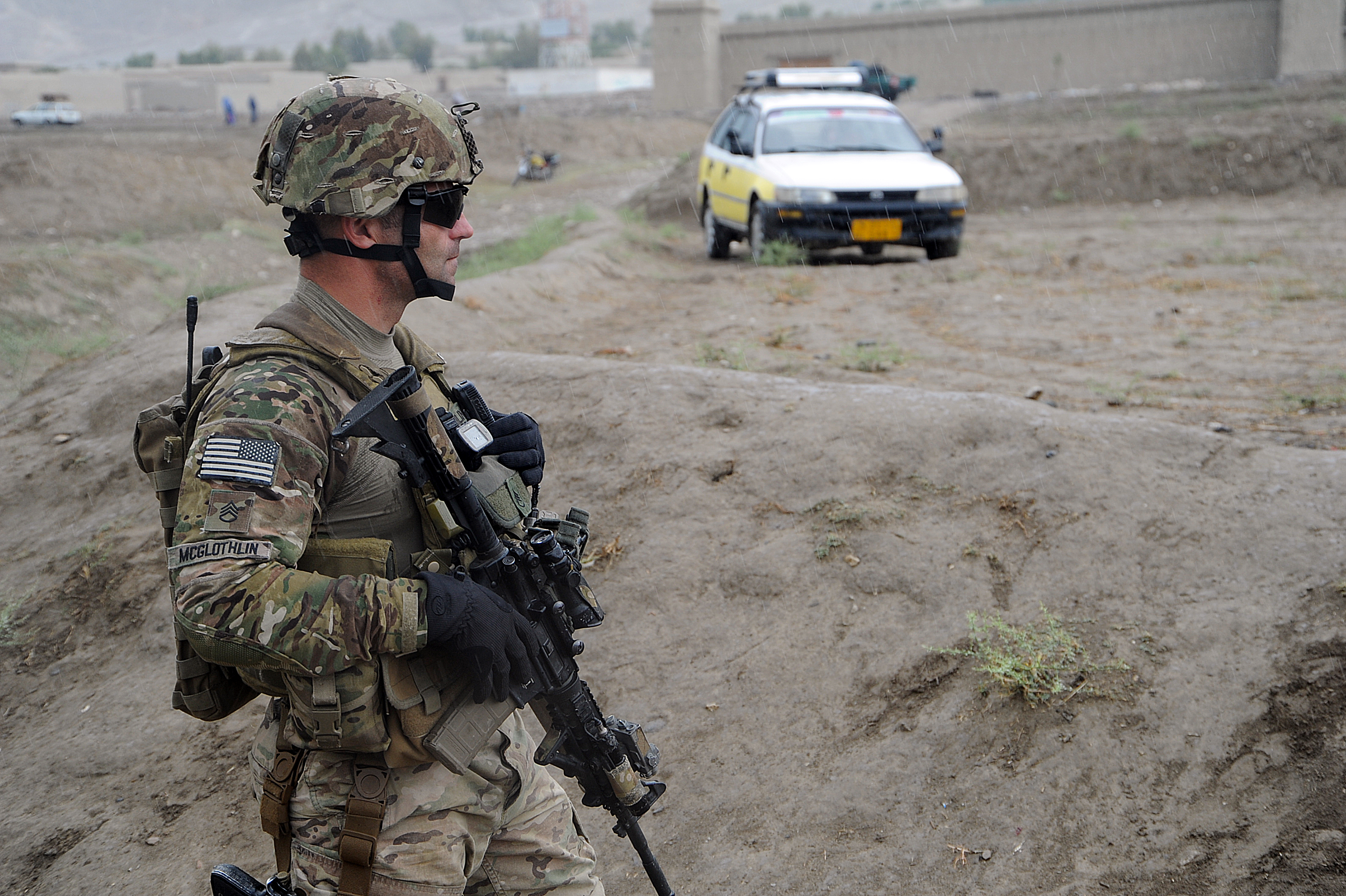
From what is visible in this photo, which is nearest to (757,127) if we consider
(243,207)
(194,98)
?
(243,207)

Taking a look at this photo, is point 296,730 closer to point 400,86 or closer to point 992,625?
point 400,86

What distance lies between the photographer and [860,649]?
341 centimetres

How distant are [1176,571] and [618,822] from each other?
7.63ft

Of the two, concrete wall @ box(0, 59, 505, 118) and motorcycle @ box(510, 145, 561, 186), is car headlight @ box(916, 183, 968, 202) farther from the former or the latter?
concrete wall @ box(0, 59, 505, 118)

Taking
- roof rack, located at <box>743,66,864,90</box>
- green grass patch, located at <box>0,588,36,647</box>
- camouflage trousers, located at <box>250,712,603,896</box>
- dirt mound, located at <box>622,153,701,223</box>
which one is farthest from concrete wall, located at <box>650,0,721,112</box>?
camouflage trousers, located at <box>250,712,603,896</box>

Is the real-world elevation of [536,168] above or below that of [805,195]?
above

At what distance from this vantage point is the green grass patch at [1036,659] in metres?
3.03

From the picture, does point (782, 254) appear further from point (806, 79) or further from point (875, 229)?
point (806, 79)

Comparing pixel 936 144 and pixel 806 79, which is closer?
pixel 936 144

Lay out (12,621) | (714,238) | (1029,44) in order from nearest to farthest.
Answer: (12,621) < (714,238) < (1029,44)

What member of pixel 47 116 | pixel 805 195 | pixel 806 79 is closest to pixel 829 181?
pixel 805 195

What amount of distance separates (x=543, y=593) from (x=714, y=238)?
9.30 meters

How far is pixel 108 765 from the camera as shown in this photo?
3.32 metres

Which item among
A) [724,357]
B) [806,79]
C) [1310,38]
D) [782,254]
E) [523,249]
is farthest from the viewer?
[1310,38]
